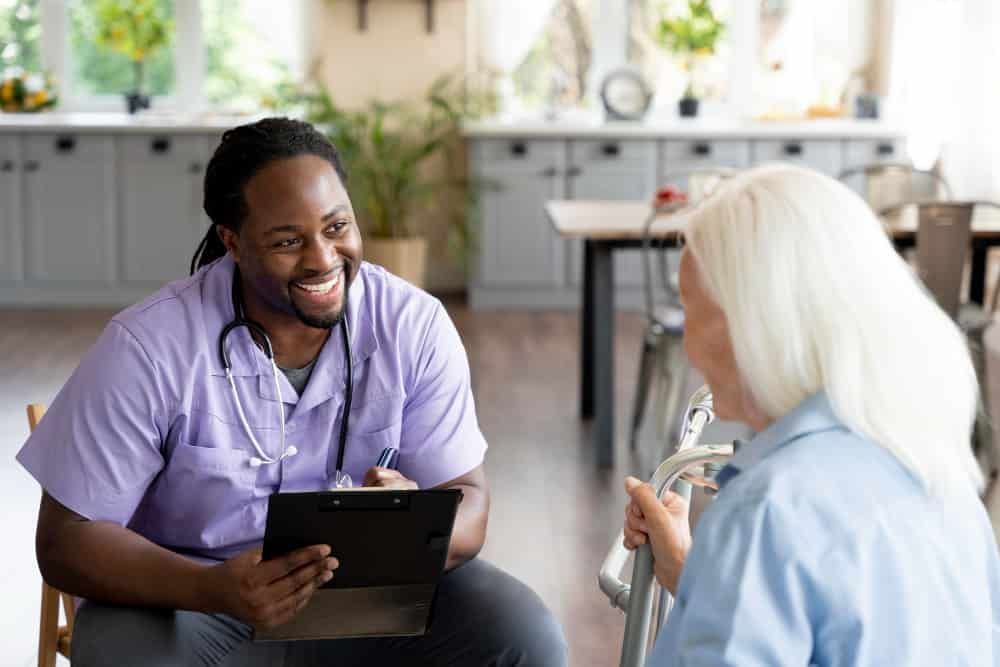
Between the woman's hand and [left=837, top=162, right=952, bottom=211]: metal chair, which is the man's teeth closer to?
the woman's hand

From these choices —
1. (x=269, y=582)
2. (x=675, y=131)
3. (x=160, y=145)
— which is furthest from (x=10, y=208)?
(x=269, y=582)

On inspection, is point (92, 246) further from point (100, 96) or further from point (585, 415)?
point (585, 415)

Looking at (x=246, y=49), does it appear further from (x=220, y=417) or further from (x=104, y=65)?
(x=220, y=417)

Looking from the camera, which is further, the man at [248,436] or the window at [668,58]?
the window at [668,58]

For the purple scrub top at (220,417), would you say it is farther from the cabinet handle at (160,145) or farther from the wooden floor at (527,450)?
the cabinet handle at (160,145)

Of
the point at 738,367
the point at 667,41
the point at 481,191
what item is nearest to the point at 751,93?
the point at 667,41

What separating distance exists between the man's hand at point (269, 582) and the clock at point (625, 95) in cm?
577

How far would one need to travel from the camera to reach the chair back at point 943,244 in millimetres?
4348

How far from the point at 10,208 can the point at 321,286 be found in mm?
5584

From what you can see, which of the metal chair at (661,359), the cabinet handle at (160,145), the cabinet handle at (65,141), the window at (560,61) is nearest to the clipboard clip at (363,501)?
the metal chair at (661,359)

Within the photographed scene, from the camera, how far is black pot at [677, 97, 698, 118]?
7.66 meters

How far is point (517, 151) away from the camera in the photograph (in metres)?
7.36

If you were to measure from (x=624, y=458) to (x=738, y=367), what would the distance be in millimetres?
3374

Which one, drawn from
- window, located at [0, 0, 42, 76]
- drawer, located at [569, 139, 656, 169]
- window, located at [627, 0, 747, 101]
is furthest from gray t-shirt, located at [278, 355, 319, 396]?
window, located at [0, 0, 42, 76]
